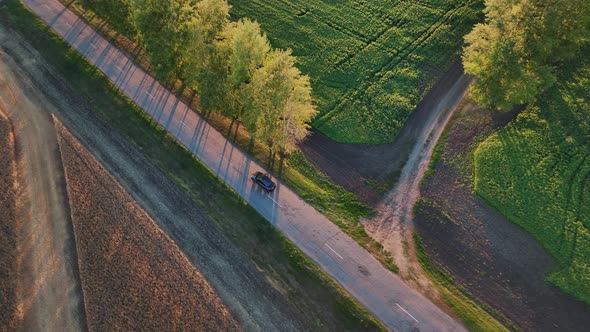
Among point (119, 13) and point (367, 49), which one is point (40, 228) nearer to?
point (119, 13)

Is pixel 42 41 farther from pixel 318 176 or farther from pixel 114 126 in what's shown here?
pixel 318 176

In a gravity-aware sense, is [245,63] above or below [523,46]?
below

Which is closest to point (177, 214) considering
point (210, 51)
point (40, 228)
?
point (40, 228)

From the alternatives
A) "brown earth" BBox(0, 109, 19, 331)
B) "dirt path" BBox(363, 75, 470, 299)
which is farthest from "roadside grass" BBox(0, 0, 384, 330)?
"brown earth" BBox(0, 109, 19, 331)

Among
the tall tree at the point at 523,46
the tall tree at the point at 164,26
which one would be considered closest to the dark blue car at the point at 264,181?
the tall tree at the point at 164,26

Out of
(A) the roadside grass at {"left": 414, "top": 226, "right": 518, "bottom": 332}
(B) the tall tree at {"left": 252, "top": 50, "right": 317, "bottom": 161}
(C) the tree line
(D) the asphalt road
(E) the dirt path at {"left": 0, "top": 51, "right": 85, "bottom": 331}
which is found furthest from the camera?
(C) the tree line

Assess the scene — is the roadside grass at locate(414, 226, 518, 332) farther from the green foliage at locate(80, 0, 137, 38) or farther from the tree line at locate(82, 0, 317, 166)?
the green foliage at locate(80, 0, 137, 38)
